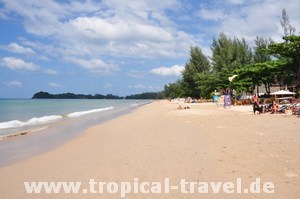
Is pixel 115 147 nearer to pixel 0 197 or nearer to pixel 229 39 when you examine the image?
pixel 0 197

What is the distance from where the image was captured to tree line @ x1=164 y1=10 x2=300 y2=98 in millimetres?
→ 30656

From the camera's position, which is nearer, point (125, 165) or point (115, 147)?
point (125, 165)

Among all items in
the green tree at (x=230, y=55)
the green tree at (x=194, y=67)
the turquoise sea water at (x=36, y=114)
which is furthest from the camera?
the green tree at (x=194, y=67)

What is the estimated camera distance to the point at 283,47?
29047mm

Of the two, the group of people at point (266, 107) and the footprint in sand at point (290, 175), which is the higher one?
the group of people at point (266, 107)

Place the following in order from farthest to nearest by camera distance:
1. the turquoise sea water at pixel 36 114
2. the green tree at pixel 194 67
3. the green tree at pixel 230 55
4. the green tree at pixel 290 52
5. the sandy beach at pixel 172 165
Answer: the green tree at pixel 194 67 < the green tree at pixel 230 55 < the green tree at pixel 290 52 < the turquoise sea water at pixel 36 114 < the sandy beach at pixel 172 165

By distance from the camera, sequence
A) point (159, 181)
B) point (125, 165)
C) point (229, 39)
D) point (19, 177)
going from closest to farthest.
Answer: point (159, 181) → point (19, 177) → point (125, 165) → point (229, 39)

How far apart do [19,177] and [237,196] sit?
4.40 meters

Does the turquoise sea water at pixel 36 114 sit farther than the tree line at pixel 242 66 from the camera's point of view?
No

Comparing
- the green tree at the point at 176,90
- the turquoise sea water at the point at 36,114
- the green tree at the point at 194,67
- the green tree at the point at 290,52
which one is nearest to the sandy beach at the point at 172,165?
the turquoise sea water at the point at 36,114

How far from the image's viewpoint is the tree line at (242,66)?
Result: 3066 cm

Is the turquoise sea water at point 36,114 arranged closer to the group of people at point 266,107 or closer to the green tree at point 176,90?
the group of people at point 266,107

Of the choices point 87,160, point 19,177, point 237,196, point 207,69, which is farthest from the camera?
point 207,69

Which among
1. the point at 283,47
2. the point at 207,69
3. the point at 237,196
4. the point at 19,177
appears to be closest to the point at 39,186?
the point at 19,177
